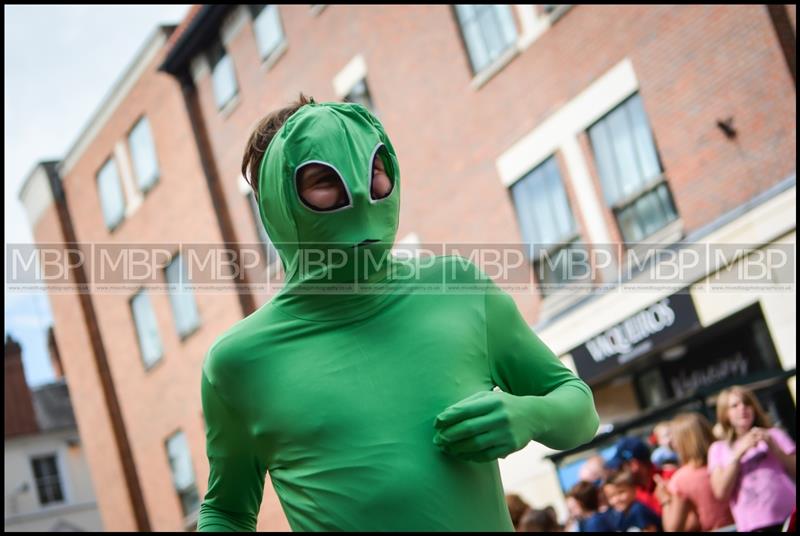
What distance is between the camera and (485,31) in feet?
52.5

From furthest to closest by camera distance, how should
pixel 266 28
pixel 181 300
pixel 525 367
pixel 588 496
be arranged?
pixel 181 300, pixel 266 28, pixel 588 496, pixel 525 367

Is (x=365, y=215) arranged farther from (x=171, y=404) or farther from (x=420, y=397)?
(x=171, y=404)

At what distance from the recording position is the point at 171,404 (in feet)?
80.9

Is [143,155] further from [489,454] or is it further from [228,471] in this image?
[489,454]

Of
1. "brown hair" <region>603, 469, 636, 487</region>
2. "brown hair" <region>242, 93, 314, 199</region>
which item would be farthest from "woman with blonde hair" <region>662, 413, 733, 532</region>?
"brown hair" <region>242, 93, 314, 199</region>

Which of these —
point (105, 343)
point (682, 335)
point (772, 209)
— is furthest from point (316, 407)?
point (105, 343)

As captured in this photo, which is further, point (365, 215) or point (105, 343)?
point (105, 343)

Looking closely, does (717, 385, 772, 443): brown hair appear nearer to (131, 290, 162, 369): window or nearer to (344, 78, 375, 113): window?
(344, 78, 375, 113): window

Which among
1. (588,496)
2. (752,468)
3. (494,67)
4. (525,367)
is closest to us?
(525,367)

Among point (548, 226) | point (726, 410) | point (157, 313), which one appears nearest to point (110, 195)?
point (157, 313)

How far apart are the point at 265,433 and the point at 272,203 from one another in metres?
0.44

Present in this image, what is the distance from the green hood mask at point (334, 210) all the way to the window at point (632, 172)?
11.9 meters

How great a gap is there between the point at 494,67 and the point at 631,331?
402 cm

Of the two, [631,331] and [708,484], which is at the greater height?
[631,331]
